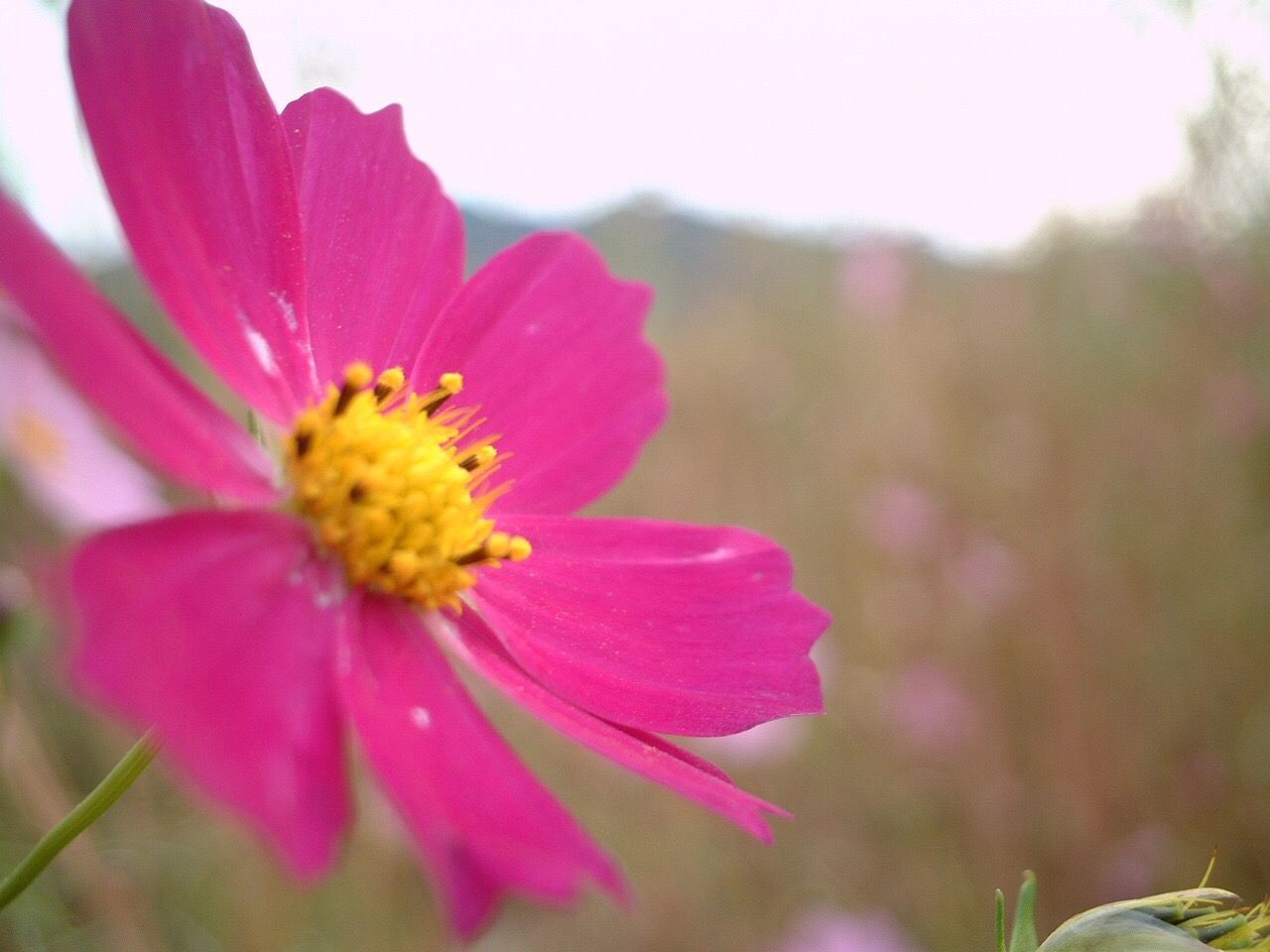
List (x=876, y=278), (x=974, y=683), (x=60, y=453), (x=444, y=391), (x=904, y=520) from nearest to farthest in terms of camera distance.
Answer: (x=444, y=391)
(x=60, y=453)
(x=974, y=683)
(x=904, y=520)
(x=876, y=278)

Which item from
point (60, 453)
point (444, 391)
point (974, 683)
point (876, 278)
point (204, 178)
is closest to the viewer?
point (204, 178)

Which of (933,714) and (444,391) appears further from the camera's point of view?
(933,714)

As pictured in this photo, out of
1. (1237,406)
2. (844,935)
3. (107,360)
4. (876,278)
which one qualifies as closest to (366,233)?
(107,360)

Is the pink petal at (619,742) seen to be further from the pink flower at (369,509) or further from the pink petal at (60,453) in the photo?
the pink petal at (60,453)

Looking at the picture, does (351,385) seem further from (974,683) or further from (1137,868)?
(974,683)

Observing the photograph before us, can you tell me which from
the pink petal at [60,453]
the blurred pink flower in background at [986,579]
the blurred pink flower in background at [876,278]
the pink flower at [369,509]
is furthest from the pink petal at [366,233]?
the blurred pink flower in background at [876,278]

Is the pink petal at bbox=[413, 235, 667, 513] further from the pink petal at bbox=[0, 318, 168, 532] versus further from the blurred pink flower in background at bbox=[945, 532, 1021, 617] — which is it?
the blurred pink flower in background at bbox=[945, 532, 1021, 617]

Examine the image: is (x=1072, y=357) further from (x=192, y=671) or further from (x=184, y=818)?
(x=192, y=671)
